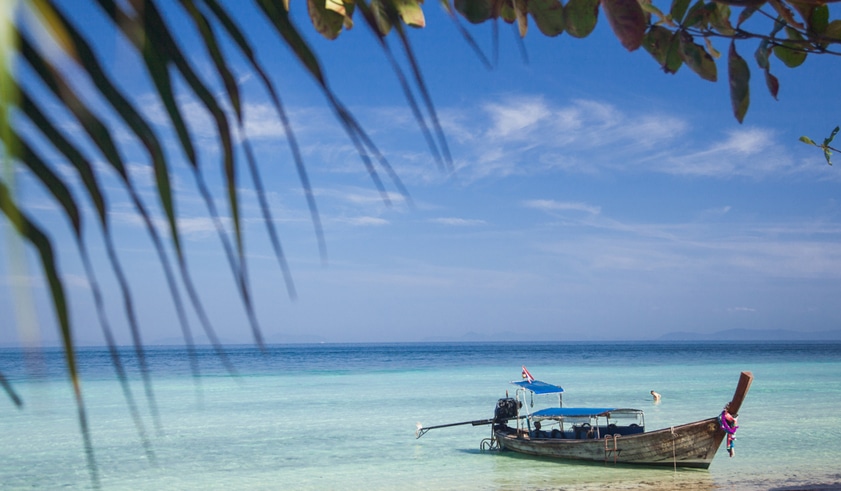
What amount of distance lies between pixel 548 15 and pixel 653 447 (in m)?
13.8

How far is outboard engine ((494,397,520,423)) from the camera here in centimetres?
1713

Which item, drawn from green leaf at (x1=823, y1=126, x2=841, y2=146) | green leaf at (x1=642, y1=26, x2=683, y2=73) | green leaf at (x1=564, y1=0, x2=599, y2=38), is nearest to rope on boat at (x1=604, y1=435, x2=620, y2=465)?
green leaf at (x1=823, y1=126, x2=841, y2=146)

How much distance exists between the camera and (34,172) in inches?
14.7

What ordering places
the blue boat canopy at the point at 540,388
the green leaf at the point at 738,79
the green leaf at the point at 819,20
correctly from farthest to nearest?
the blue boat canopy at the point at 540,388 → the green leaf at the point at 738,79 → the green leaf at the point at 819,20

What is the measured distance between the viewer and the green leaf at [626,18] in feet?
4.03

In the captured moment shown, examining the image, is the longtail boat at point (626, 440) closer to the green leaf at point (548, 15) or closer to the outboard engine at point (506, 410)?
the outboard engine at point (506, 410)

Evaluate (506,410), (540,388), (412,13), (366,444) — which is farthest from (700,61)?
(366,444)

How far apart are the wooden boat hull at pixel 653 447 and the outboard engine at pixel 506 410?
6.75 ft

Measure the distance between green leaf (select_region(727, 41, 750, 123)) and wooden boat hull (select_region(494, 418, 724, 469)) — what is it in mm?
12963

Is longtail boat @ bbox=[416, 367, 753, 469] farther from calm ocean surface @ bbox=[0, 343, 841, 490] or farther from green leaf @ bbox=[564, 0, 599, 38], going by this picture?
green leaf @ bbox=[564, 0, 599, 38]

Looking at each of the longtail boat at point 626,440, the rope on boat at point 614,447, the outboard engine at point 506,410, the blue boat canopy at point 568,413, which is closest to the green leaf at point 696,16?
the longtail boat at point 626,440

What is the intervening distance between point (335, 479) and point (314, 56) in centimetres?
1453

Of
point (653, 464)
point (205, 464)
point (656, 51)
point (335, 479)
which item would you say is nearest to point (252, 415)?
point (205, 464)

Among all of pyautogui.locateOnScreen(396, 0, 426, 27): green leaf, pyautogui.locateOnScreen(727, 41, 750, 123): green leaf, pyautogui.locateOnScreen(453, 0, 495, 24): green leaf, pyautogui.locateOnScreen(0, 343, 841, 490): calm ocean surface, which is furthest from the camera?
pyautogui.locateOnScreen(0, 343, 841, 490): calm ocean surface
